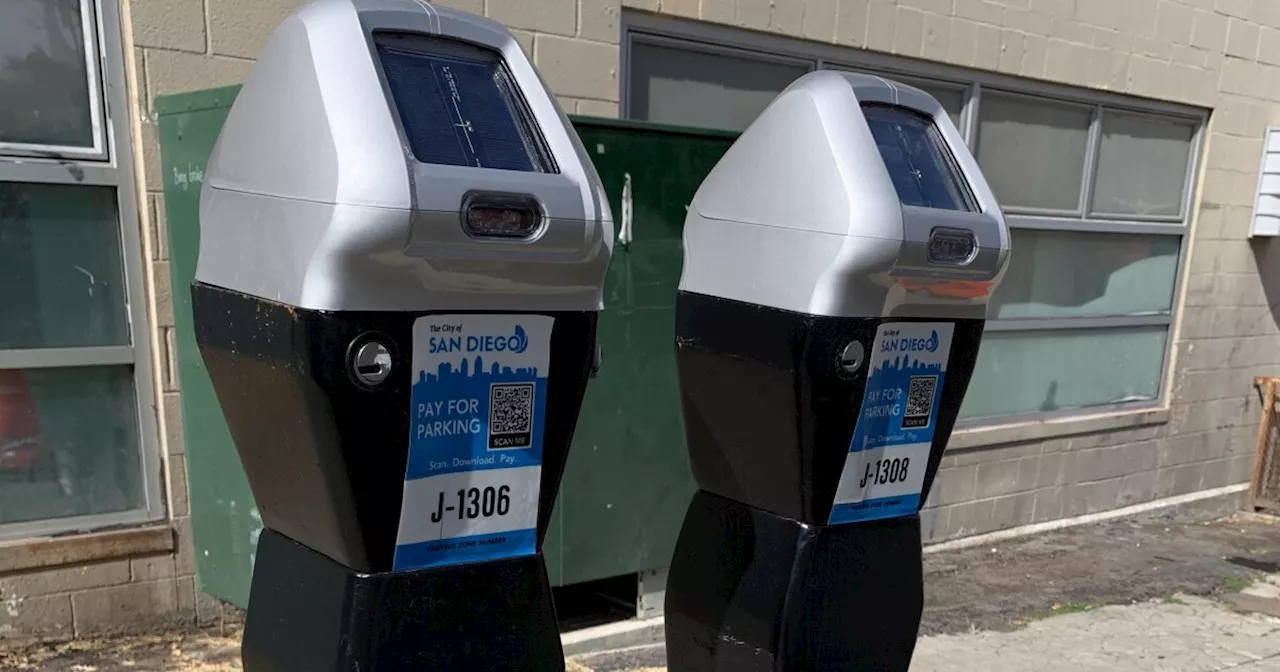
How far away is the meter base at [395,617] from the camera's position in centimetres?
143

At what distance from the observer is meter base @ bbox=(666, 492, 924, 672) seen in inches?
76.3

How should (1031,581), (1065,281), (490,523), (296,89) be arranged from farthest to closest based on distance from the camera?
1. (1065,281)
2. (1031,581)
3. (490,523)
4. (296,89)

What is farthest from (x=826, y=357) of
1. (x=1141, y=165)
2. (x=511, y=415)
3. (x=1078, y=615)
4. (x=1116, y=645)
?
(x=1141, y=165)

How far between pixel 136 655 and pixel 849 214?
2384mm

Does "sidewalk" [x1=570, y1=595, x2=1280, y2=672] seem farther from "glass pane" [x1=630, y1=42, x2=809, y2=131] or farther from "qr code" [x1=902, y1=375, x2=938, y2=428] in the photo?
"glass pane" [x1=630, y1=42, x2=809, y2=131]

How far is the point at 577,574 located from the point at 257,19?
1.85 meters

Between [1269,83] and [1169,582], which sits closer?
[1169,582]

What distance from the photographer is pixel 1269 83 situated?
225 inches

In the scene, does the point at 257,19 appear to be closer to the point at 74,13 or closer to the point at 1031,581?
the point at 74,13

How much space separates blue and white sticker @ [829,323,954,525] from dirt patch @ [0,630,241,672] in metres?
1.90

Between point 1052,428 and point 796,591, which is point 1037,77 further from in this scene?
point 796,591

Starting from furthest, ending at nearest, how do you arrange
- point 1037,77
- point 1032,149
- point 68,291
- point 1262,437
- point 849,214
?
1. point 1262,437
2. point 1032,149
3. point 1037,77
4. point 68,291
5. point 849,214

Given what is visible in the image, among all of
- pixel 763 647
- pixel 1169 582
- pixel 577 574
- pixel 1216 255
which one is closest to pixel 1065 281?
pixel 1216 255

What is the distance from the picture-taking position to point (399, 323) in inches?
52.6
